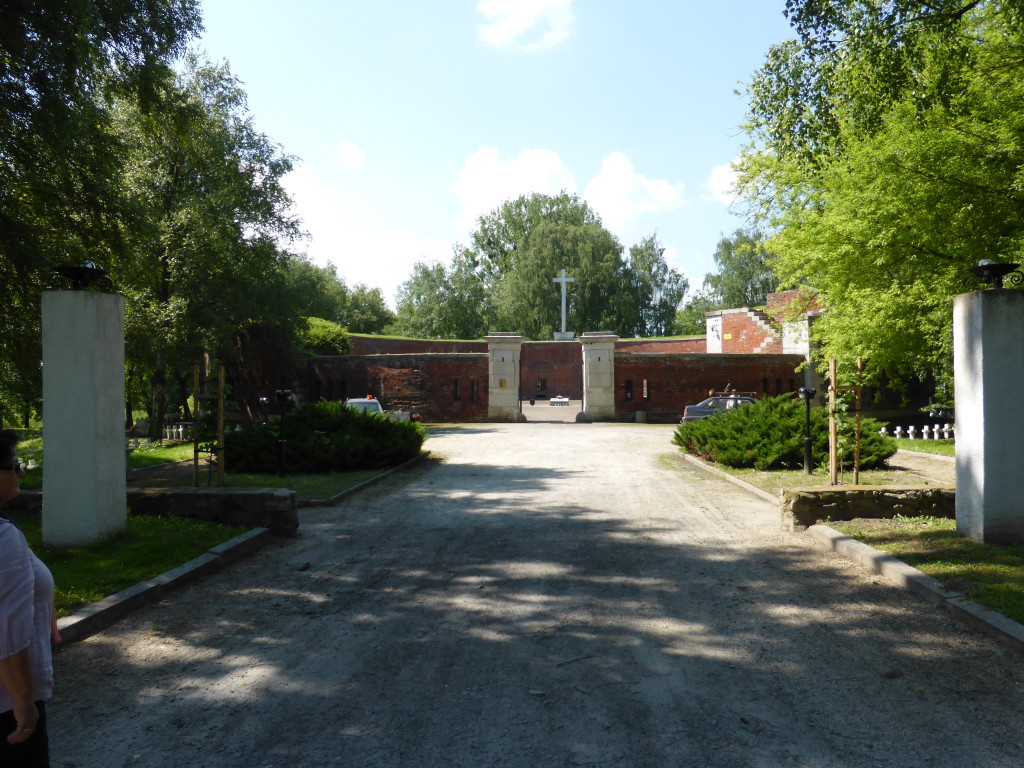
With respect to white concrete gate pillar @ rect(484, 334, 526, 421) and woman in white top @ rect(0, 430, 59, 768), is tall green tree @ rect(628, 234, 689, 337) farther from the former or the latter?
woman in white top @ rect(0, 430, 59, 768)

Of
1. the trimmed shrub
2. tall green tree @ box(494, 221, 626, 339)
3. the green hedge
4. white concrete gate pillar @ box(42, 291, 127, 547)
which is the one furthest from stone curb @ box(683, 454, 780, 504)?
tall green tree @ box(494, 221, 626, 339)

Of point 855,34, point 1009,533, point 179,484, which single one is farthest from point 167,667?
point 855,34

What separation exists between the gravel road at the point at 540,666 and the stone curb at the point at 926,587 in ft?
0.39

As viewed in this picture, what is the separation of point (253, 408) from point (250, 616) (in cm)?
2781

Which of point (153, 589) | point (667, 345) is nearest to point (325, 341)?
point (667, 345)

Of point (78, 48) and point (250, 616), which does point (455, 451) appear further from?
point (250, 616)

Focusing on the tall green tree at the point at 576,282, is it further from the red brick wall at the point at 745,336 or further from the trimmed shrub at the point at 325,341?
the trimmed shrub at the point at 325,341

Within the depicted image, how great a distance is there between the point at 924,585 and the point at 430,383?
29055 millimetres

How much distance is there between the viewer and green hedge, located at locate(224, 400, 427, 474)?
577 inches

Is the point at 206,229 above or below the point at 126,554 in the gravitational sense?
above

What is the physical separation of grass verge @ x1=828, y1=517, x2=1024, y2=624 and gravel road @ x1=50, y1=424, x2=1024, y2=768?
0.40 meters

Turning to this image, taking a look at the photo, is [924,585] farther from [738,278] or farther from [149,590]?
[738,278]

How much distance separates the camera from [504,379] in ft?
110

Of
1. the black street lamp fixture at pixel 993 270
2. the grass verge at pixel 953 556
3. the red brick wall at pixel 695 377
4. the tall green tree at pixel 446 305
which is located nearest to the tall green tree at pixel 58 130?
the black street lamp fixture at pixel 993 270
